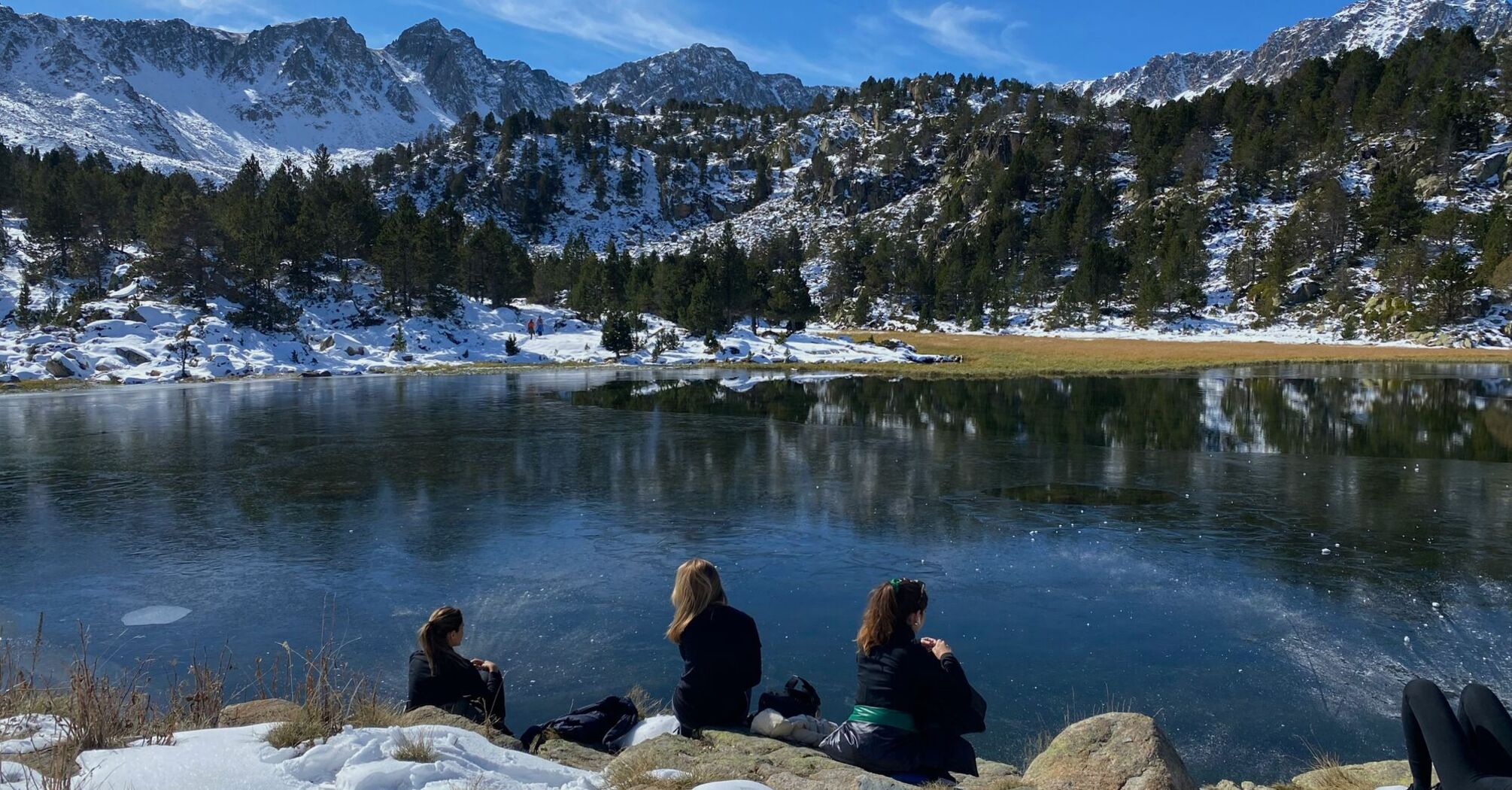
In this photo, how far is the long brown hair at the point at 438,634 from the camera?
6543 millimetres

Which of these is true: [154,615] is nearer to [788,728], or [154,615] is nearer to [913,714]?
[788,728]

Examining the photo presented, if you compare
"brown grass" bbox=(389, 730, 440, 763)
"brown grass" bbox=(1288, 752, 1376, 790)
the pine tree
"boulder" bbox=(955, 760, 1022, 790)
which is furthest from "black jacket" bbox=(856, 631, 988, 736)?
the pine tree

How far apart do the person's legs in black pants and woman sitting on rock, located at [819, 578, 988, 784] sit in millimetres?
2551

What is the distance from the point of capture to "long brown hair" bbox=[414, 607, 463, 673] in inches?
258

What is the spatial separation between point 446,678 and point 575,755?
129 centimetres

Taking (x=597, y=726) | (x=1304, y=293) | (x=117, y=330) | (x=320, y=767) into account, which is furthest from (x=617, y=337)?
(x=1304, y=293)

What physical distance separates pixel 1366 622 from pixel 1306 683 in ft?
7.02

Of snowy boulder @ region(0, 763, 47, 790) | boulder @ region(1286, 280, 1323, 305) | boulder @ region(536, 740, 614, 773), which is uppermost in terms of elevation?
boulder @ region(1286, 280, 1323, 305)

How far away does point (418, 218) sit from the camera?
285ft

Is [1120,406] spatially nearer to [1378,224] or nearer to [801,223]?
[1378,224]

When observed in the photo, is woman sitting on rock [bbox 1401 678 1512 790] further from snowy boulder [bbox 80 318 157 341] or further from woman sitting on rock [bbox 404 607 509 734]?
snowy boulder [bbox 80 318 157 341]

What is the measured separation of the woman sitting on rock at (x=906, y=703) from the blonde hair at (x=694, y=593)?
46.4 inches

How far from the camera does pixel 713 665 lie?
6.28 metres

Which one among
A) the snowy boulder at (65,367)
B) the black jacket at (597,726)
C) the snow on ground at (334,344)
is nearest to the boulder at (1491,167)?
the snow on ground at (334,344)
